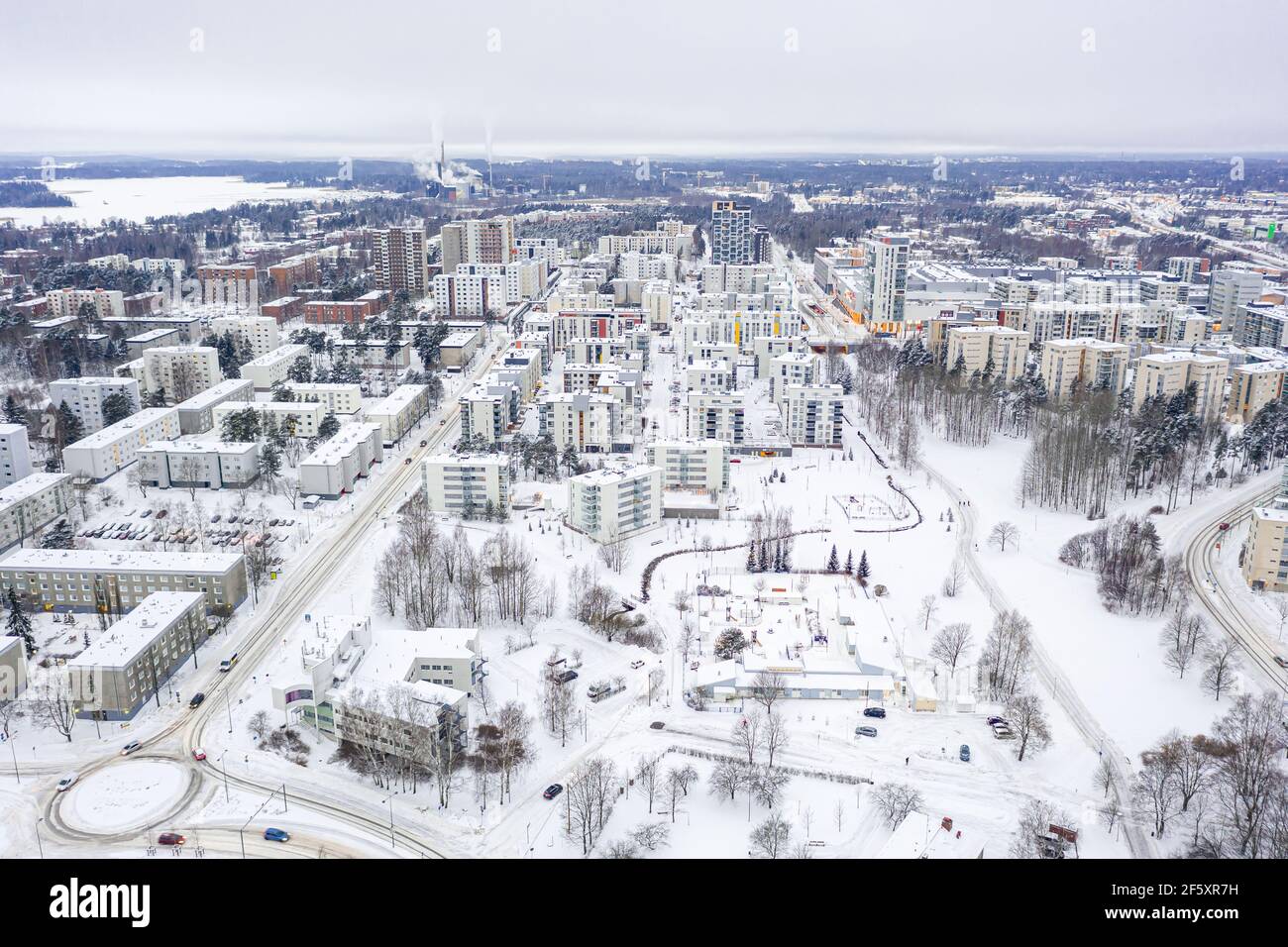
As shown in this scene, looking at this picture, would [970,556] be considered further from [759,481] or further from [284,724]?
[284,724]

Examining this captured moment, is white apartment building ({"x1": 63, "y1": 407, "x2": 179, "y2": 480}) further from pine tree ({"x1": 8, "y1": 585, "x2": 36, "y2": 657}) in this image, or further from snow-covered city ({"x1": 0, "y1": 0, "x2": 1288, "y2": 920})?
pine tree ({"x1": 8, "y1": 585, "x2": 36, "y2": 657})

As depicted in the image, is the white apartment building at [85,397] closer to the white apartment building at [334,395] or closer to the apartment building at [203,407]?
the apartment building at [203,407]

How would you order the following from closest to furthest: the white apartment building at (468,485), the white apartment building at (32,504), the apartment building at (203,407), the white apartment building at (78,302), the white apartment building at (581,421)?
the white apartment building at (32,504)
the white apartment building at (468,485)
the white apartment building at (581,421)
the apartment building at (203,407)
the white apartment building at (78,302)

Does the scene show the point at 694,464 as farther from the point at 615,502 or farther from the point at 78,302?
the point at 78,302

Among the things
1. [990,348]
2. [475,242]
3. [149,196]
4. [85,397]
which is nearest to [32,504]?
[85,397]

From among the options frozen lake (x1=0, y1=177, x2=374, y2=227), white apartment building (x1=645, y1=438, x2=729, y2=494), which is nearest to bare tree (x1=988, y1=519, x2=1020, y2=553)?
white apartment building (x1=645, y1=438, x2=729, y2=494)

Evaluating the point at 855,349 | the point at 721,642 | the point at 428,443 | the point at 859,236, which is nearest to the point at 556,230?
the point at 859,236

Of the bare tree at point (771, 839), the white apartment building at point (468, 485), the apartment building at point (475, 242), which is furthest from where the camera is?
the apartment building at point (475, 242)

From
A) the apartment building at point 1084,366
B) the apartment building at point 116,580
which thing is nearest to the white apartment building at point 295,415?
the apartment building at point 116,580
